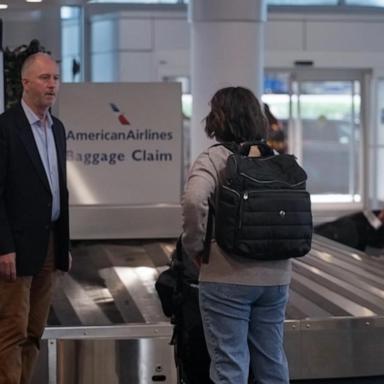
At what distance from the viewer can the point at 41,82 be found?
13.1 ft

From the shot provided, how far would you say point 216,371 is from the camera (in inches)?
145

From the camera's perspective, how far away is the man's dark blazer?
156 inches

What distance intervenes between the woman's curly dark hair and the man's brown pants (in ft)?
3.20

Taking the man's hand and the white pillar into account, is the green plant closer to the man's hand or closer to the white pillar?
the white pillar

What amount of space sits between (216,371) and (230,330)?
17cm

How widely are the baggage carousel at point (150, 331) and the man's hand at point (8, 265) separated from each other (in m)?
1.03

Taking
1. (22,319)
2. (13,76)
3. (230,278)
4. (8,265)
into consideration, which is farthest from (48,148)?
(13,76)

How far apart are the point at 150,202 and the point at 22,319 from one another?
3674mm

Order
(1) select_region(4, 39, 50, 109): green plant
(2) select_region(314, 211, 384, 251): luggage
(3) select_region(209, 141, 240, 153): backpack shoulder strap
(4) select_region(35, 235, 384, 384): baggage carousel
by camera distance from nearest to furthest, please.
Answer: (3) select_region(209, 141, 240, 153): backpack shoulder strap → (4) select_region(35, 235, 384, 384): baggage carousel → (1) select_region(4, 39, 50, 109): green plant → (2) select_region(314, 211, 384, 251): luggage

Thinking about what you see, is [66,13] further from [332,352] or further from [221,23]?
[332,352]

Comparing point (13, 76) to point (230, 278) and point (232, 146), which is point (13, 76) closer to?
point (232, 146)

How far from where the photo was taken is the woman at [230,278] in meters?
3.57

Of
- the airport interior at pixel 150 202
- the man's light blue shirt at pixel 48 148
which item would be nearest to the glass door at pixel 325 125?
Answer: the airport interior at pixel 150 202

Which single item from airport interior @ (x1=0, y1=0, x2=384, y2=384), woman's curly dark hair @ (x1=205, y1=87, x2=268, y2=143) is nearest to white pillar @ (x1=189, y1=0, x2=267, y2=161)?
airport interior @ (x1=0, y1=0, x2=384, y2=384)
